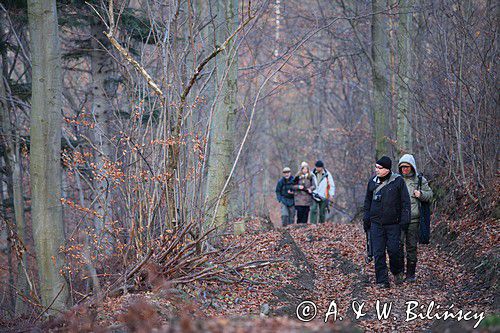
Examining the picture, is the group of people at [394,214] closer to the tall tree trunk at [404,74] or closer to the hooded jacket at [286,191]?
the tall tree trunk at [404,74]

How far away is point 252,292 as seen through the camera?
882cm

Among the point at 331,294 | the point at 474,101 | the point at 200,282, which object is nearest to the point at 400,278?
the point at 331,294

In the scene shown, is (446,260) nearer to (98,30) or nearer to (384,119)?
(384,119)

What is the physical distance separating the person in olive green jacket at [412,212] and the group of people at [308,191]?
7548mm

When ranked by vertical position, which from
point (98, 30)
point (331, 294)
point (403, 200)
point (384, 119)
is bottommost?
point (331, 294)

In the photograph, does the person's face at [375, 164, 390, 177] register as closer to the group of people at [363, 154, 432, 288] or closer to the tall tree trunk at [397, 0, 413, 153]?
the group of people at [363, 154, 432, 288]

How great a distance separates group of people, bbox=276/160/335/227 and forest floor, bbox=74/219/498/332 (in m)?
4.82

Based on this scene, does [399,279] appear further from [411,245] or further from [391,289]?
[411,245]

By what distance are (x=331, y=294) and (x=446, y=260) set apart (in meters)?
2.93

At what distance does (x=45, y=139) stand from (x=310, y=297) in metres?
4.54

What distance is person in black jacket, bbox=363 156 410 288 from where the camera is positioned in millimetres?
9258

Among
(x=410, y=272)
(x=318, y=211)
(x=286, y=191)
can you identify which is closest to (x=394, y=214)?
(x=410, y=272)

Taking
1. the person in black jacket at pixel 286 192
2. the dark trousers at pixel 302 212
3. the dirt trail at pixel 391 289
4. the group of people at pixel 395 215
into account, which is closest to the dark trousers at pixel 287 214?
the person in black jacket at pixel 286 192

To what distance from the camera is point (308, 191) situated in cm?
1730
